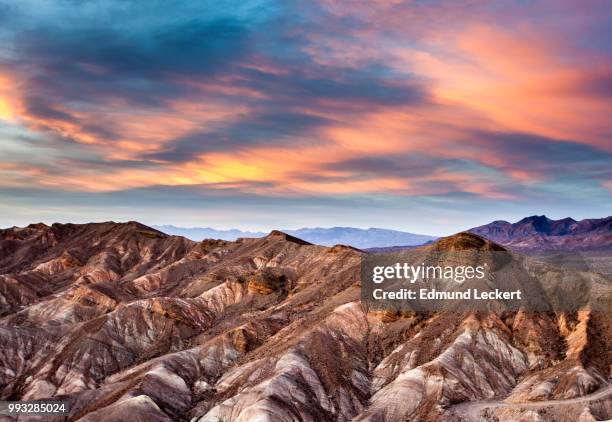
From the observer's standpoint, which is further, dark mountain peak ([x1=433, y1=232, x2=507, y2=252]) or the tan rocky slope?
dark mountain peak ([x1=433, y1=232, x2=507, y2=252])

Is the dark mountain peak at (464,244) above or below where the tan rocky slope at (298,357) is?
above

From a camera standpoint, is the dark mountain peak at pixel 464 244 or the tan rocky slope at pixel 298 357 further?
the dark mountain peak at pixel 464 244

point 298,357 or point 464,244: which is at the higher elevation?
point 464,244

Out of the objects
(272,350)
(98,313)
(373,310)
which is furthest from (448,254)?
(98,313)

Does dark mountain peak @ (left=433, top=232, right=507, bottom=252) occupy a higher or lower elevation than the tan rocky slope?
higher
